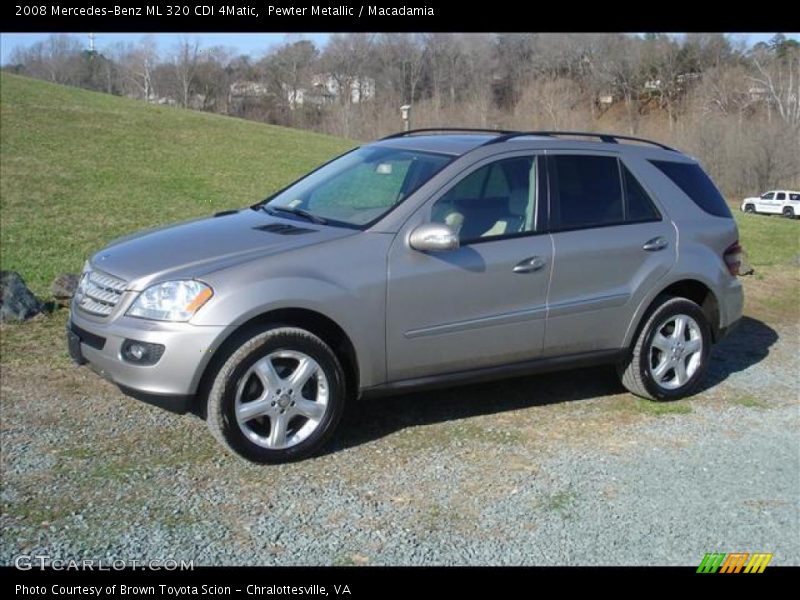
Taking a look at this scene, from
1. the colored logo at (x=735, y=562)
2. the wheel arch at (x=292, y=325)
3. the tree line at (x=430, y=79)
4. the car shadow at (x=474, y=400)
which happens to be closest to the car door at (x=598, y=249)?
the car shadow at (x=474, y=400)

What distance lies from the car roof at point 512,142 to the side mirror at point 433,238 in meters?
0.70

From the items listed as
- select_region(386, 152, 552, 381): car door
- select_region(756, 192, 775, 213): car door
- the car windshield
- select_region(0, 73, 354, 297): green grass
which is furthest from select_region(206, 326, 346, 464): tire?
select_region(756, 192, 775, 213): car door

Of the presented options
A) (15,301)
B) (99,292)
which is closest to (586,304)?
(99,292)

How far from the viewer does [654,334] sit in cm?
570

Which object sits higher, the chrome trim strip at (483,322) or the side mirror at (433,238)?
the side mirror at (433,238)

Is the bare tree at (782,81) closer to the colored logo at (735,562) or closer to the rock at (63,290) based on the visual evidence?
the rock at (63,290)

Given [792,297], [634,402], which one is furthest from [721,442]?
[792,297]

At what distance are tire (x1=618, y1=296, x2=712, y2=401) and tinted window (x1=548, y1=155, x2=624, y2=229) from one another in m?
0.75

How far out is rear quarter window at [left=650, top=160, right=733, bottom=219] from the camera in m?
5.96

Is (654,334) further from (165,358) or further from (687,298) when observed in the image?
(165,358)

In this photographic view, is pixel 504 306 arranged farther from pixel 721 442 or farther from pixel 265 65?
pixel 265 65

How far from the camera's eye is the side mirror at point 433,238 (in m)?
4.71

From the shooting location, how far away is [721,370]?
667 cm

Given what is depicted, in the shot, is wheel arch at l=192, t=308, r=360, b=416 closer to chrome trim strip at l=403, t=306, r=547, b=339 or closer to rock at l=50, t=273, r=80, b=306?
chrome trim strip at l=403, t=306, r=547, b=339
